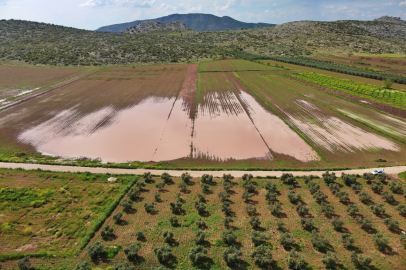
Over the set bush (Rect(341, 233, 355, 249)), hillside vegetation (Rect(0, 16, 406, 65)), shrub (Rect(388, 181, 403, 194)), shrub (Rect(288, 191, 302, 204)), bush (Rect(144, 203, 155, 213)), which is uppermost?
hillside vegetation (Rect(0, 16, 406, 65))

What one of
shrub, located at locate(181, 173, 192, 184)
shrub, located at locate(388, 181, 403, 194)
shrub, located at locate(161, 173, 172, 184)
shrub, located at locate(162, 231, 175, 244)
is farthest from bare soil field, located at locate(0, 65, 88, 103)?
shrub, located at locate(388, 181, 403, 194)

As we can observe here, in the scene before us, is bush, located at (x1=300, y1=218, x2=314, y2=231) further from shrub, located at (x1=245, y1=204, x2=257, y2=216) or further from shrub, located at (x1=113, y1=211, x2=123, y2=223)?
shrub, located at (x1=113, y1=211, x2=123, y2=223)

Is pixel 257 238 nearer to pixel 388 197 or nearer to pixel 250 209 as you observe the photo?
pixel 250 209

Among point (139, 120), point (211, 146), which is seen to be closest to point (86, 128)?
point (139, 120)

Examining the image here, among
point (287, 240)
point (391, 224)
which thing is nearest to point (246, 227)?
point (287, 240)

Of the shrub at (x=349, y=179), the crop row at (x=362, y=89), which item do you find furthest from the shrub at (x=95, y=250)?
the crop row at (x=362, y=89)

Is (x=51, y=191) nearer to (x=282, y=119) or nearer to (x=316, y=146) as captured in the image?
(x=316, y=146)
